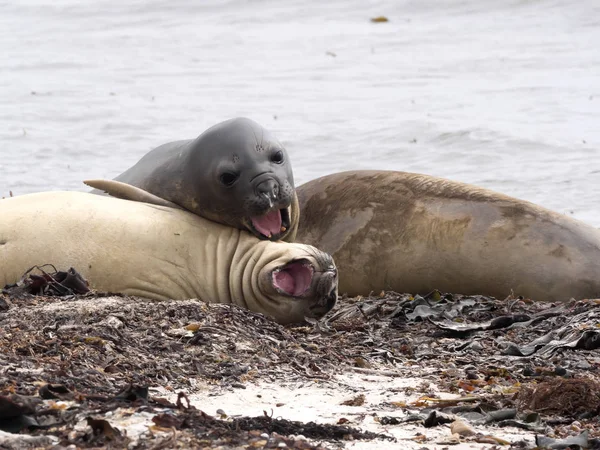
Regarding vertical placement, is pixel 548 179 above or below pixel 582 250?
below

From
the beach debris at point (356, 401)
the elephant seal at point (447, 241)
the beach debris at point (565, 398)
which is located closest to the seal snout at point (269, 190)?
the elephant seal at point (447, 241)

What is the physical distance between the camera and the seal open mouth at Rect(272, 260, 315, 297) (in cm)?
595

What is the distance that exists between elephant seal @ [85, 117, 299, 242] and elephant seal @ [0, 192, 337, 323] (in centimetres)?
19

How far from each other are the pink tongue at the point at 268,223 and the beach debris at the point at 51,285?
42.2 inches

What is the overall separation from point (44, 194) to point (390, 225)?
2107mm

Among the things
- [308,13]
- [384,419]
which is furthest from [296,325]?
[308,13]

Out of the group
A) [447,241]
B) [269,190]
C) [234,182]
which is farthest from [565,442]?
[447,241]

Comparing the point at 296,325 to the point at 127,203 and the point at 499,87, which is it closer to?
the point at 127,203

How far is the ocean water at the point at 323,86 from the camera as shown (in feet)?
41.3

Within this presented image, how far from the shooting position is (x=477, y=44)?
19953 millimetres

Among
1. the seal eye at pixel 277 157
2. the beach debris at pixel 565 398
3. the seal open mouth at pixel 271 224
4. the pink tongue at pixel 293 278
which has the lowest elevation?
the pink tongue at pixel 293 278

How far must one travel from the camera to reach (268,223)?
21.2 ft

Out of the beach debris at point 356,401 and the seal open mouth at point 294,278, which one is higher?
the beach debris at point 356,401

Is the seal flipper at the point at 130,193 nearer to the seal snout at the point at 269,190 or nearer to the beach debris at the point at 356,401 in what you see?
the seal snout at the point at 269,190
